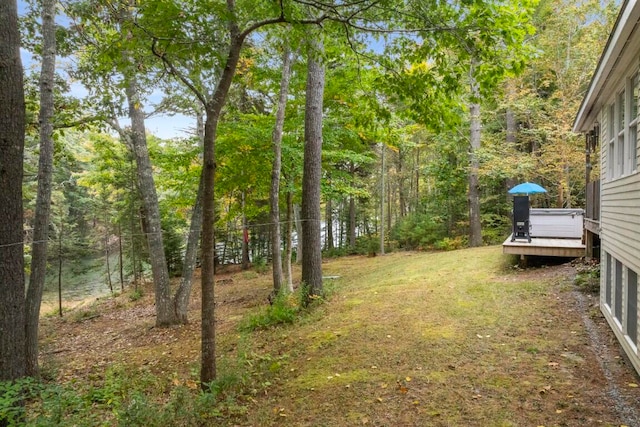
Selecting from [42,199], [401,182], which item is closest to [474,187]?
[401,182]

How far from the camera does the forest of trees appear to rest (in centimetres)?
369

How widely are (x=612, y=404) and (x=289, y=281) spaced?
5.76 meters

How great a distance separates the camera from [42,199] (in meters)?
5.03

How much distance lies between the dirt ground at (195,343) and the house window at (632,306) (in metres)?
0.28

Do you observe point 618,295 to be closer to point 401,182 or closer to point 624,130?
point 624,130

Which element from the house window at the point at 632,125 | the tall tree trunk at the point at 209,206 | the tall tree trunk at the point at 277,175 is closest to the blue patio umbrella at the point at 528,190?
the house window at the point at 632,125

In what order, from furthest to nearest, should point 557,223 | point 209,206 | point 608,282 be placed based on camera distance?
point 557,223 → point 608,282 → point 209,206

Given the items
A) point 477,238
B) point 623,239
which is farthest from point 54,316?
point 477,238

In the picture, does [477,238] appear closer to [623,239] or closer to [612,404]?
[623,239]

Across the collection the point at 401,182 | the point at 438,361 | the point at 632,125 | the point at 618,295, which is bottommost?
the point at 438,361

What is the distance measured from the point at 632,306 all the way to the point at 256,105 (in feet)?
37.5

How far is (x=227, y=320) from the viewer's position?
7641 millimetres

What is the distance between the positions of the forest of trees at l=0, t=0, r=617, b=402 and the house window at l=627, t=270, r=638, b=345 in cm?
277

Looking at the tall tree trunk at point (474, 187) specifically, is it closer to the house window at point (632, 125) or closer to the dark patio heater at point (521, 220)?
the dark patio heater at point (521, 220)
